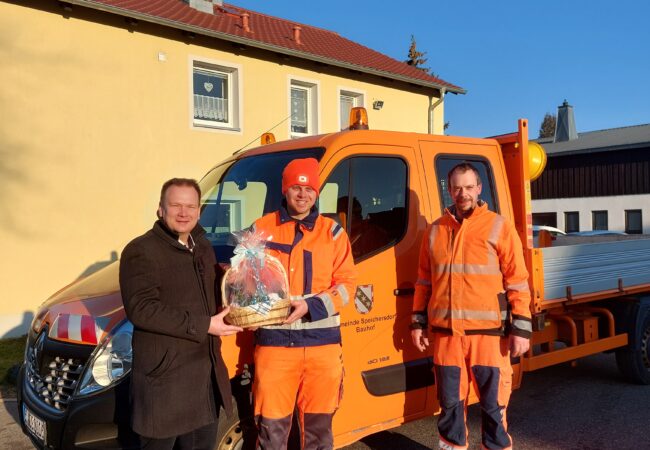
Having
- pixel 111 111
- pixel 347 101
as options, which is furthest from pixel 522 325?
pixel 347 101

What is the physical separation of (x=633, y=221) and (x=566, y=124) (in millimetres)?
7463

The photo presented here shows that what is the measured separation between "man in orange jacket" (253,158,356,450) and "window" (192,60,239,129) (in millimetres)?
8338

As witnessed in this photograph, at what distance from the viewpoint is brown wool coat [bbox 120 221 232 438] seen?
96.7 inches

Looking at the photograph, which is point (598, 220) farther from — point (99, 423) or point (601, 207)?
point (99, 423)

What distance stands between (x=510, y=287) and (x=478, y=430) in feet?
5.99

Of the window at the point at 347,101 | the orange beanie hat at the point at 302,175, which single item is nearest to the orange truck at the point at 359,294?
the orange beanie hat at the point at 302,175

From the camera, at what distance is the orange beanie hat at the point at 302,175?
2.94 meters

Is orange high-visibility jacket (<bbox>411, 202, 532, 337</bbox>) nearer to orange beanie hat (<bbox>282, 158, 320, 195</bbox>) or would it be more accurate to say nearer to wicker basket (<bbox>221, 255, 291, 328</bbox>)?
orange beanie hat (<bbox>282, 158, 320, 195</bbox>)

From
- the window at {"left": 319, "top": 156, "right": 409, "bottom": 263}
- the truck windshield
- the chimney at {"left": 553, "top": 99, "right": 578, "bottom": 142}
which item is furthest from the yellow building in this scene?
the chimney at {"left": 553, "top": 99, "right": 578, "bottom": 142}

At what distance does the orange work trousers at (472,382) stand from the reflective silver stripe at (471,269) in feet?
1.29

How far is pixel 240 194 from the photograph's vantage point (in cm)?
397

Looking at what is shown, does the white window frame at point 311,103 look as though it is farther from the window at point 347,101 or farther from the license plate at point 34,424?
the license plate at point 34,424

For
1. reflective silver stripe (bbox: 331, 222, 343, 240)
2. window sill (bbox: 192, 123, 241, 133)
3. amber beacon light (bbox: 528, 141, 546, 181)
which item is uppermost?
window sill (bbox: 192, 123, 241, 133)

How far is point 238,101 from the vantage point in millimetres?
11336
